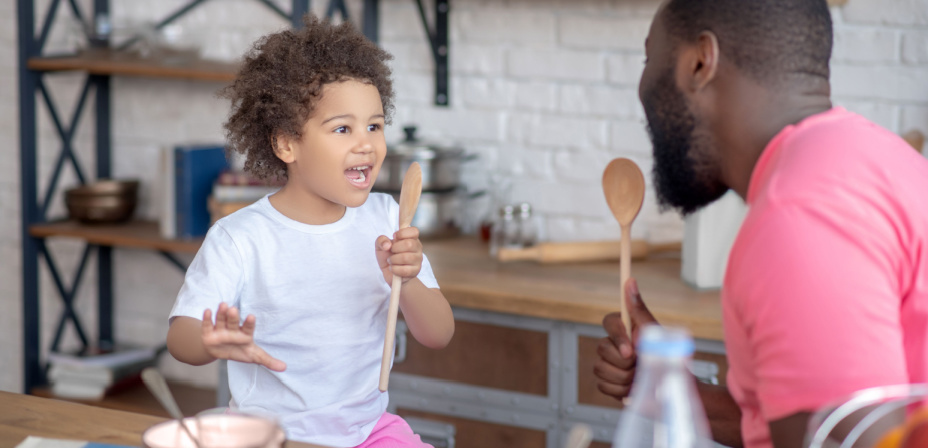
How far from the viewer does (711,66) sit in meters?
1.00

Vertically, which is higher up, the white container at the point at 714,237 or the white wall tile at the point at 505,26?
the white wall tile at the point at 505,26

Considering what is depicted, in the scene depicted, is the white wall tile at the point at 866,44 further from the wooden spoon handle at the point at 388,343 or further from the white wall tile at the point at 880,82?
the wooden spoon handle at the point at 388,343

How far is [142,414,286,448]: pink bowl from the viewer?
2.42 ft

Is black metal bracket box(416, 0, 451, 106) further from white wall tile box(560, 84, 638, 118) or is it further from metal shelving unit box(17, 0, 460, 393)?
white wall tile box(560, 84, 638, 118)

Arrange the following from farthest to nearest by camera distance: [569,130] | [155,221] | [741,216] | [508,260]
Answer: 1. [155,221]
2. [569,130]
3. [508,260]
4. [741,216]

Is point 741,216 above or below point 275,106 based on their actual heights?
below

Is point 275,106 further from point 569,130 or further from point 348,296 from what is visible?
point 569,130

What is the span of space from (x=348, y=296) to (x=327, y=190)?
159 mm

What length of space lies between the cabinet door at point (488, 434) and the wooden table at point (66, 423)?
1.01 metres

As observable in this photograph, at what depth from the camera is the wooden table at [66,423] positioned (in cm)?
99

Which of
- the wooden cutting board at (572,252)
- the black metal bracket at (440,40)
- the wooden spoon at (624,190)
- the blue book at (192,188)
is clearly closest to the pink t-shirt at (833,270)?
the wooden spoon at (624,190)

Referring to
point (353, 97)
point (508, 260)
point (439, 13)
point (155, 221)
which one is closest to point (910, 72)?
point (508, 260)

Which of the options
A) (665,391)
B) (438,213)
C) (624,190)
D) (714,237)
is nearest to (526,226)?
(438,213)

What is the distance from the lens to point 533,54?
2.39 meters
